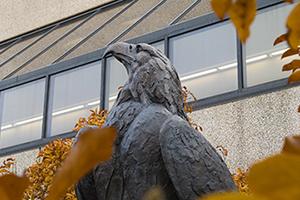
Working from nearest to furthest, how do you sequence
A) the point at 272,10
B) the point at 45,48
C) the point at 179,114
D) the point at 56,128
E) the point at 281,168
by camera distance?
the point at 281,168 < the point at 179,114 < the point at 272,10 < the point at 56,128 < the point at 45,48

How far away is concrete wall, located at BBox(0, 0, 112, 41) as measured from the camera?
47.5ft

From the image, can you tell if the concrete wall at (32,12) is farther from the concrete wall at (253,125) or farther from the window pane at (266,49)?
the concrete wall at (253,125)

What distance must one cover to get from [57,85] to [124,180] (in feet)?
28.8

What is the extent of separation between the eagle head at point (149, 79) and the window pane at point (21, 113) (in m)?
8.29

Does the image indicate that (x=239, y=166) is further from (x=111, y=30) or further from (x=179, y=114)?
(x=179, y=114)

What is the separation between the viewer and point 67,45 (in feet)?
41.7

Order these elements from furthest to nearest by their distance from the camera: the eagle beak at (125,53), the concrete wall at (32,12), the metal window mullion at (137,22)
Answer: the concrete wall at (32,12)
the metal window mullion at (137,22)
the eagle beak at (125,53)

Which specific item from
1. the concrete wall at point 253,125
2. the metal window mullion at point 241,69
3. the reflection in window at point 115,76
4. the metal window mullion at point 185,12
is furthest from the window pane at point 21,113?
the metal window mullion at point 241,69

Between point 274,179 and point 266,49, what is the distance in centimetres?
894

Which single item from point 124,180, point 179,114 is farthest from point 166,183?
point 179,114

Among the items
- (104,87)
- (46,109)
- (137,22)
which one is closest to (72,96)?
(46,109)

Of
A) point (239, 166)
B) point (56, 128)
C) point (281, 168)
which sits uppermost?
point (56, 128)

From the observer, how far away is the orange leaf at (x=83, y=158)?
0.51 meters

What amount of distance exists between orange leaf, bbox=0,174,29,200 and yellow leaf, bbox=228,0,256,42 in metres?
0.17
